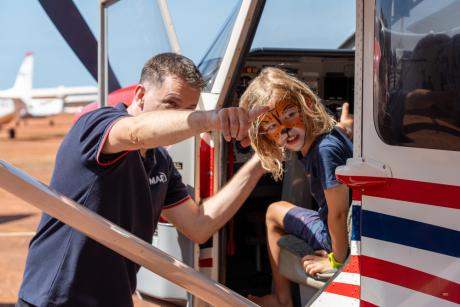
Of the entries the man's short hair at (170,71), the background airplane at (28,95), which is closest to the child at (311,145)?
the man's short hair at (170,71)

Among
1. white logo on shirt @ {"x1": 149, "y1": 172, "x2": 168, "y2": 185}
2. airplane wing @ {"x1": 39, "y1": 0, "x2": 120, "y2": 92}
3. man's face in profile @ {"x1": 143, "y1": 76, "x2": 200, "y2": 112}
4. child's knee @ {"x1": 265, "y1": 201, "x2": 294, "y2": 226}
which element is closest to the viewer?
man's face in profile @ {"x1": 143, "y1": 76, "x2": 200, "y2": 112}

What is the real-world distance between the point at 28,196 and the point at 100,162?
1.24 feet

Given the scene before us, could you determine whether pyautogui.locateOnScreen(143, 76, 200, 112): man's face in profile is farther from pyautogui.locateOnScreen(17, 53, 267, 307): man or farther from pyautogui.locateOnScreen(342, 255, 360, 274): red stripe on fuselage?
pyautogui.locateOnScreen(342, 255, 360, 274): red stripe on fuselage

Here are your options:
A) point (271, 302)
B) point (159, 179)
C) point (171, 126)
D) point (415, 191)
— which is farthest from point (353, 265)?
point (271, 302)

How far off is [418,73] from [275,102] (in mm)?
905

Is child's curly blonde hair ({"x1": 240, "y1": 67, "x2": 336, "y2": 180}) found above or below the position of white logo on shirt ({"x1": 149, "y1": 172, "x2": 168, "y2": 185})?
above

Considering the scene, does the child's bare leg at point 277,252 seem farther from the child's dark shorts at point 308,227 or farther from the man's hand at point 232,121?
the man's hand at point 232,121

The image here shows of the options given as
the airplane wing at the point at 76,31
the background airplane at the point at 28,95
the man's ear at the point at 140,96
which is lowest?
the man's ear at the point at 140,96

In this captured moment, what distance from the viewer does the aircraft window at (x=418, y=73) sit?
1.92 meters

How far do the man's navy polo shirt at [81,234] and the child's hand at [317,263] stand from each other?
86cm

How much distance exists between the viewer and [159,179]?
266 centimetres

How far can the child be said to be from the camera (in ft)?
8.86

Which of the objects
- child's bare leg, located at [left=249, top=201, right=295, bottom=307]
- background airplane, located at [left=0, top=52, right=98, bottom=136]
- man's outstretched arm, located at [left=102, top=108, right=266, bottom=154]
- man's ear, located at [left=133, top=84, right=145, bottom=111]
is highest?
background airplane, located at [left=0, top=52, right=98, bottom=136]

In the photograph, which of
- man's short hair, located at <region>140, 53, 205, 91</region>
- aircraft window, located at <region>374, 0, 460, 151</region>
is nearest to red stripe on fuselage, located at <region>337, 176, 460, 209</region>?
aircraft window, located at <region>374, 0, 460, 151</region>
